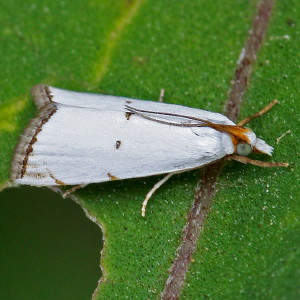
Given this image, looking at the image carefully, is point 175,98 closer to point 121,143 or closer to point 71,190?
point 121,143

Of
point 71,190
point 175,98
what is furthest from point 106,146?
point 175,98

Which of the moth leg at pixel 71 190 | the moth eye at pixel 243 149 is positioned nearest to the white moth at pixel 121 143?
the moth eye at pixel 243 149

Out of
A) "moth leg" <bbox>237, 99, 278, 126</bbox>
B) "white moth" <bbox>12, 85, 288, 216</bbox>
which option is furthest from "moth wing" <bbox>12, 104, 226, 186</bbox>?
"moth leg" <bbox>237, 99, 278, 126</bbox>

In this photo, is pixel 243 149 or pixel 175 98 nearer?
pixel 243 149

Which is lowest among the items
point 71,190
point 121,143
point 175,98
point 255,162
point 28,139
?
point 71,190

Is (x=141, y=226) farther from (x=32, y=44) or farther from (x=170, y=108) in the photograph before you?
(x=32, y=44)

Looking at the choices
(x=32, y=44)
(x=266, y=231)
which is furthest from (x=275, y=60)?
(x=32, y=44)

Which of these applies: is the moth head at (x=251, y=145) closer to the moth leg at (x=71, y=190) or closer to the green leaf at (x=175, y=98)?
the green leaf at (x=175, y=98)
